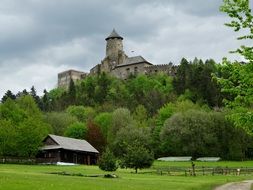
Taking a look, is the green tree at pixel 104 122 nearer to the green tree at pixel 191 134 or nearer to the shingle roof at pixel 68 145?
the green tree at pixel 191 134

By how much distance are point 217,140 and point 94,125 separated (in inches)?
1210

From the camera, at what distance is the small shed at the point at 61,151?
286 ft

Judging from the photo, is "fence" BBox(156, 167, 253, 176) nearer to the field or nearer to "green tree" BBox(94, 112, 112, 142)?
the field

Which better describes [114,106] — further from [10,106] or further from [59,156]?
[59,156]

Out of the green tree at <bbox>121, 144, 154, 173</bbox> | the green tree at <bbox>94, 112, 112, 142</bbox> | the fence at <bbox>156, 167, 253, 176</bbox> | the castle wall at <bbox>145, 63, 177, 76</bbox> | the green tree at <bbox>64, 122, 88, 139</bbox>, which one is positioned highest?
the castle wall at <bbox>145, 63, 177, 76</bbox>

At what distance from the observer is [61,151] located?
88.1 meters

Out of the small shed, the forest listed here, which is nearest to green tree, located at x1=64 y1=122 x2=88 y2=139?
the forest

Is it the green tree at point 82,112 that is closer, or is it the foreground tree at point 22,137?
the foreground tree at point 22,137

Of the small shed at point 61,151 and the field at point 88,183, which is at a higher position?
the small shed at point 61,151

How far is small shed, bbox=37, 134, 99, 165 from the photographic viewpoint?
87.1 metres

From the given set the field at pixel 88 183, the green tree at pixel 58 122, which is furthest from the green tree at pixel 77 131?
the field at pixel 88 183

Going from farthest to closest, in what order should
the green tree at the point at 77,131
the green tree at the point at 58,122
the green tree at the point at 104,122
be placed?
the green tree at the point at 58,122 < the green tree at the point at 104,122 < the green tree at the point at 77,131

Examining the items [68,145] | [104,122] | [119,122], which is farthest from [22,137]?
[104,122]

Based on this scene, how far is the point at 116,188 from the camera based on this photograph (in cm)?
2861
